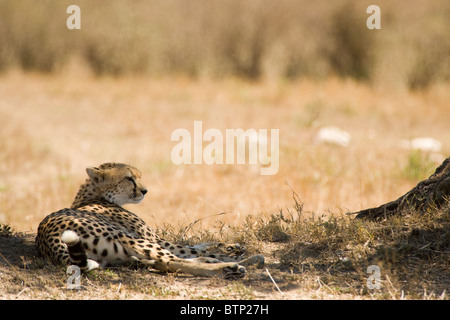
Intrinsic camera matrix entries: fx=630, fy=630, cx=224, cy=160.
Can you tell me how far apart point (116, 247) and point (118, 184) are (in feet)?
2.65

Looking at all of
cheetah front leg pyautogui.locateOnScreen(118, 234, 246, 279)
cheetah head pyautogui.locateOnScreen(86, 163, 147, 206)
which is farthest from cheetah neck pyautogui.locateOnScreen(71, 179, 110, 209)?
cheetah front leg pyautogui.locateOnScreen(118, 234, 246, 279)

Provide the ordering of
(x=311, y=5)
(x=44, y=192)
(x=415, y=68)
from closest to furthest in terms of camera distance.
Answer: (x=44, y=192) → (x=415, y=68) → (x=311, y=5)

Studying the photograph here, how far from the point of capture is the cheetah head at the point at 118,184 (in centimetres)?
448

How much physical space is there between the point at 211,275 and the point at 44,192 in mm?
5635

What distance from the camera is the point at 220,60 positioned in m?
17.9

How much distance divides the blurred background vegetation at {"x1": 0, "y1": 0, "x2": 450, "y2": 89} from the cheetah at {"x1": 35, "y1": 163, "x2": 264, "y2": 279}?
44.5 ft

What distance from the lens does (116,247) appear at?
3770 mm

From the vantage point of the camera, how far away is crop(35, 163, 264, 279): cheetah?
144 inches

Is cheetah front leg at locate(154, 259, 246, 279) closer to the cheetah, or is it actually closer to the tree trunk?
the cheetah

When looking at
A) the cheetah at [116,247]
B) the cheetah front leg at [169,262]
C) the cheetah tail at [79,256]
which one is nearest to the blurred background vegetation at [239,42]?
the cheetah at [116,247]

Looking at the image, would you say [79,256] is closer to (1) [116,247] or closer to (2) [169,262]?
(1) [116,247]

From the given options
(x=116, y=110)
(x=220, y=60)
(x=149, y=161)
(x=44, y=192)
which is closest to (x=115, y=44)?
(x=220, y=60)

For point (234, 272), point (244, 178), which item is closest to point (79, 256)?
point (234, 272)
